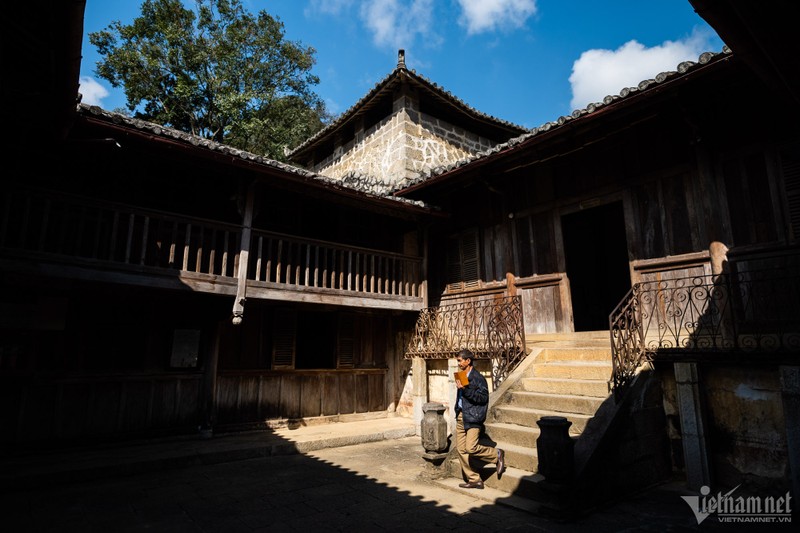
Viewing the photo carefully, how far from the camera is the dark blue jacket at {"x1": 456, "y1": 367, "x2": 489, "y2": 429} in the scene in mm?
5691

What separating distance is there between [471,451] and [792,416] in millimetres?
3549

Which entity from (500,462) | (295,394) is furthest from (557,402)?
(295,394)

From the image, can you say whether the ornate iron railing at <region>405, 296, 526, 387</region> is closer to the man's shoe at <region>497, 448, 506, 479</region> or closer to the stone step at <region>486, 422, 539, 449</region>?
the stone step at <region>486, 422, 539, 449</region>

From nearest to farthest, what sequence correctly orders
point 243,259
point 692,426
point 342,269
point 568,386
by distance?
1. point 692,426
2. point 568,386
3. point 243,259
4. point 342,269

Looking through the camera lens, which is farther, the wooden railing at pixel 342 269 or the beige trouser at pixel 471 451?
the wooden railing at pixel 342 269

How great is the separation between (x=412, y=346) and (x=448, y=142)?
25.9ft

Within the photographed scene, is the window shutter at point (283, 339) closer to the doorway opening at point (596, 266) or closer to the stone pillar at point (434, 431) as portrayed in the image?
the stone pillar at point (434, 431)

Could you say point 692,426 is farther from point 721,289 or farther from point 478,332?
point 478,332

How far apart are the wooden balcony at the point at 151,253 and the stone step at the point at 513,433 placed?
395 centimetres

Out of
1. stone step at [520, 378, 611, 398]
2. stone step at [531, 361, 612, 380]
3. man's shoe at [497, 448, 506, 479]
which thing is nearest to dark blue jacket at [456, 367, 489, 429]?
man's shoe at [497, 448, 506, 479]

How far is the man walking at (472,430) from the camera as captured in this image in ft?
18.4

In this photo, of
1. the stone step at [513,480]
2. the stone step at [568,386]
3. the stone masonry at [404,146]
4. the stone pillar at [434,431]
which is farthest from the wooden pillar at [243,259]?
the stone masonry at [404,146]

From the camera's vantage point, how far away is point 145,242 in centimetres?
691

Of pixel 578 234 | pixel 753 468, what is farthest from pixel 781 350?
pixel 578 234
